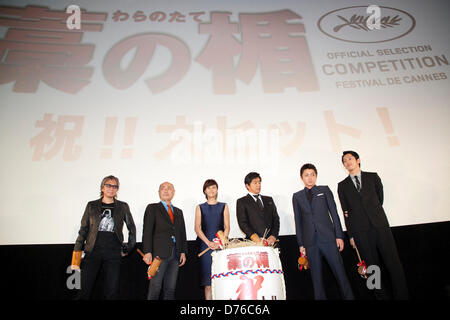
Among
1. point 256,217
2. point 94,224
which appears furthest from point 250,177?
point 94,224

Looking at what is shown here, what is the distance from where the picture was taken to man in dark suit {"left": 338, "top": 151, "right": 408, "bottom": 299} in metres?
2.48

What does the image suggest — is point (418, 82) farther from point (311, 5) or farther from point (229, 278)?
point (229, 278)

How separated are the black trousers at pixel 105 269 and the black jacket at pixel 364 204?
78.5 inches

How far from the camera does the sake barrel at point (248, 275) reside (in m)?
1.99

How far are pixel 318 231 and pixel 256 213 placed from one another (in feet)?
1.80

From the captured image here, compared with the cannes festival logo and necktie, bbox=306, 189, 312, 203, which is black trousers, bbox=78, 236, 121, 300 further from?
the cannes festival logo

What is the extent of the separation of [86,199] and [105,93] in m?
1.19

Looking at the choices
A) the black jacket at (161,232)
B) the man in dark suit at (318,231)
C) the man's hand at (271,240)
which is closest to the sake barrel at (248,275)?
the man's hand at (271,240)

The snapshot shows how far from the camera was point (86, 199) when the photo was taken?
3.05 meters

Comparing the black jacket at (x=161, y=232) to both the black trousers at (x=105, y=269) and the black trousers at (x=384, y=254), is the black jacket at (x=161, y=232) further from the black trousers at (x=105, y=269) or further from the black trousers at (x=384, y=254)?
the black trousers at (x=384, y=254)

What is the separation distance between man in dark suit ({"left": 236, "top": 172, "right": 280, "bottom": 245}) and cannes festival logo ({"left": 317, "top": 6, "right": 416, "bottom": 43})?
2249 millimetres

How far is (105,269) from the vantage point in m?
2.50
